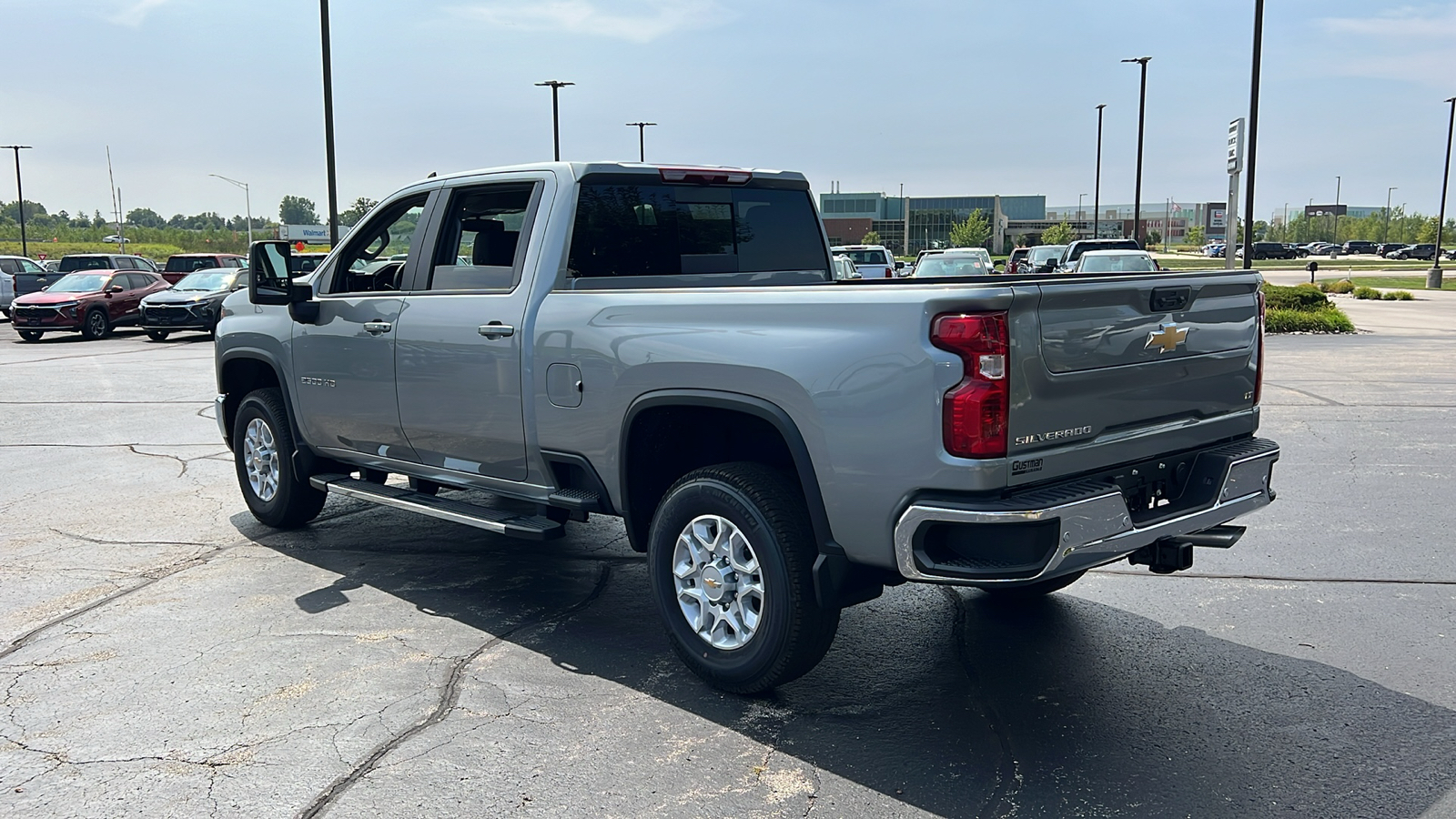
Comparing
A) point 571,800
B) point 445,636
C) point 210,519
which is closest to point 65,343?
point 210,519

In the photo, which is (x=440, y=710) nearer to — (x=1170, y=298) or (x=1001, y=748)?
(x=1001, y=748)

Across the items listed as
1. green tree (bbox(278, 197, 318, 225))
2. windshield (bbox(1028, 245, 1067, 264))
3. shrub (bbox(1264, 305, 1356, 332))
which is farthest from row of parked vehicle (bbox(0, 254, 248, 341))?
green tree (bbox(278, 197, 318, 225))

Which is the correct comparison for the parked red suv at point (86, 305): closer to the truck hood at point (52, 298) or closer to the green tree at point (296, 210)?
the truck hood at point (52, 298)

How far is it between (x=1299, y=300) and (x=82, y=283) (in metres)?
26.2

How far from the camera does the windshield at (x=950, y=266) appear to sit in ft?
83.9

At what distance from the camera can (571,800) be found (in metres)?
3.55

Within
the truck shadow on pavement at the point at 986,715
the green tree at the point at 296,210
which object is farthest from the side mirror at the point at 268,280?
the green tree at the point at 296,210

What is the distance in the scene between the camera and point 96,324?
2508cm

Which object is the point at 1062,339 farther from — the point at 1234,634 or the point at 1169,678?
the point at 1234,634

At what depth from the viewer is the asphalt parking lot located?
11.9 feet

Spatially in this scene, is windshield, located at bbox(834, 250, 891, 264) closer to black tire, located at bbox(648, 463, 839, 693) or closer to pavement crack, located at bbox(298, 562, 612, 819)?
pavement crack, located at bbox(298, 562, 612, 819)

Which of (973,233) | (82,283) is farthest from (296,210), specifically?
(82,283)

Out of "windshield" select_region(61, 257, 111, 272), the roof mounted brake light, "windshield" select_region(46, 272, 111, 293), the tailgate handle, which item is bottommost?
"windshield" select_region(46, 272, 111, 293)

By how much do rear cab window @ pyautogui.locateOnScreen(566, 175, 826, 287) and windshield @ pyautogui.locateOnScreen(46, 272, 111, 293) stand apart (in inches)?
937
